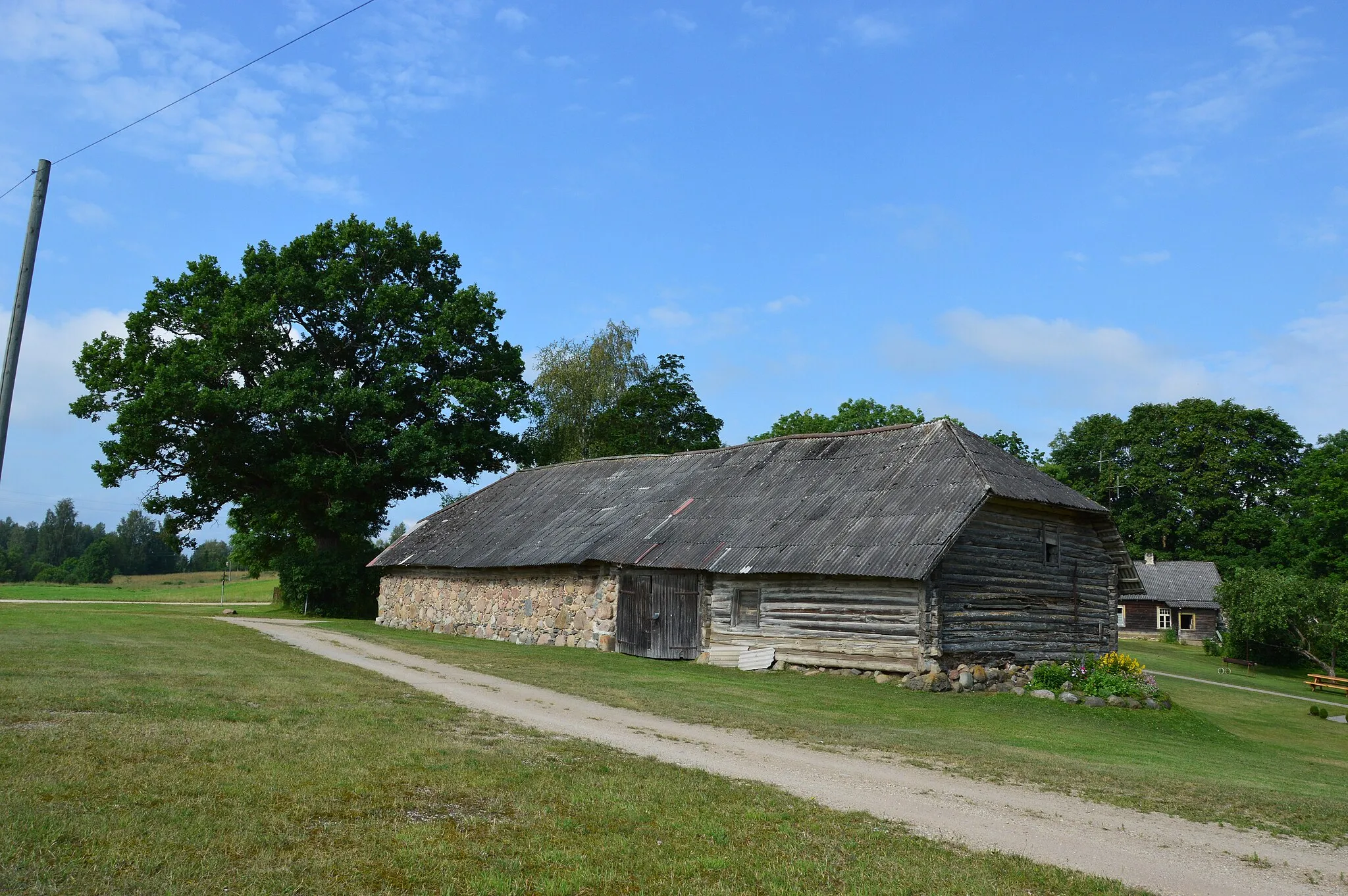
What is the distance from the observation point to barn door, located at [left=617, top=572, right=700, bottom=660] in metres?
24.4

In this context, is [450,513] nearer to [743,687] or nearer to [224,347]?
[224,347]

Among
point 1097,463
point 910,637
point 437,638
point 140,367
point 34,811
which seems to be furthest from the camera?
point 1097,463

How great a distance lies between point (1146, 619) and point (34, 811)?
67.7m

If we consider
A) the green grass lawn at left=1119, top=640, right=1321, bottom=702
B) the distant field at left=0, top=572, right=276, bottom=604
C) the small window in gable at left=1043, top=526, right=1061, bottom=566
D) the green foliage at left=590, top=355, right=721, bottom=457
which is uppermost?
the green foliage at left=590, top=355, right=721, bottom=457

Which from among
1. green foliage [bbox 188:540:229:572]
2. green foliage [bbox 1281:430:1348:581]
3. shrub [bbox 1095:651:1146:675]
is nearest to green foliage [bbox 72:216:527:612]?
shrub [bbox 1095:651:1146:675]

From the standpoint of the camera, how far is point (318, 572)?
38.5 meters

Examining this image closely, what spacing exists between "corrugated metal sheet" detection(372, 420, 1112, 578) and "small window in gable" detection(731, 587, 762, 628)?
886mm

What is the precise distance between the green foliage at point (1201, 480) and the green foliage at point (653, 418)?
1139 inches

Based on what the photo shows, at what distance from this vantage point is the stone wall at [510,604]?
26703 millimetres

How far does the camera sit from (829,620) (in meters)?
22.0

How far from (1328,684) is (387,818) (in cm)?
4107

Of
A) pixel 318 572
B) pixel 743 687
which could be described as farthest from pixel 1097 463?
pixel 743 687

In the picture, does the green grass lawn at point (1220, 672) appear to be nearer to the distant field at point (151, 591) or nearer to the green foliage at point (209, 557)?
the distant field at point (151, 591)

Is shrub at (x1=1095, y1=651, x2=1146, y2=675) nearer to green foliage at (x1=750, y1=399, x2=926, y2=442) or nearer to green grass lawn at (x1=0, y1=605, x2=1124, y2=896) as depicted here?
green grass lawn at (x1=0, y1=605, x2=1124, y2=896)
